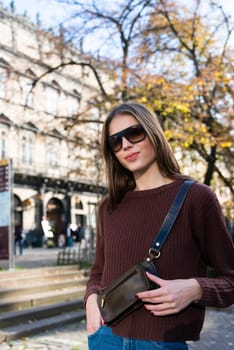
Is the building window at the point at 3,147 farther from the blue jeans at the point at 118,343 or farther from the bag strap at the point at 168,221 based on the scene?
the bag strap at the point at 168,221

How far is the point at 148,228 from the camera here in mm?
1664

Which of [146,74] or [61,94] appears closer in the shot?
[146,74]

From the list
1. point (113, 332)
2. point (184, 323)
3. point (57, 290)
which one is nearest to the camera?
point (184, 323)

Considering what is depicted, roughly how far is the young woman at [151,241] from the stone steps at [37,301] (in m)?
5.19

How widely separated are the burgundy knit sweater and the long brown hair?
0.12m

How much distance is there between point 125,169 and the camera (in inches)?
79.1

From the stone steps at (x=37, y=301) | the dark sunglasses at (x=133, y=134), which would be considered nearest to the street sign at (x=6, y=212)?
the stone steps at (x=37, y=301)

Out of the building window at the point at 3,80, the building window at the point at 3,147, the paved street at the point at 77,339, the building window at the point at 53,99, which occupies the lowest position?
the paved street at the point at 77,339

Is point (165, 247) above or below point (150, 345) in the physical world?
above

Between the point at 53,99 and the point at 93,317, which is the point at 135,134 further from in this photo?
the point at 53,99

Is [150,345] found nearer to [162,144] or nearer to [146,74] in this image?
[162,144]

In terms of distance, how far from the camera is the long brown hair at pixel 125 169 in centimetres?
180

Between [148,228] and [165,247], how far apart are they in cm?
12

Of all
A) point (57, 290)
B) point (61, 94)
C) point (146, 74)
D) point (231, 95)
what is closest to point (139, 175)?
point (57, 290)
